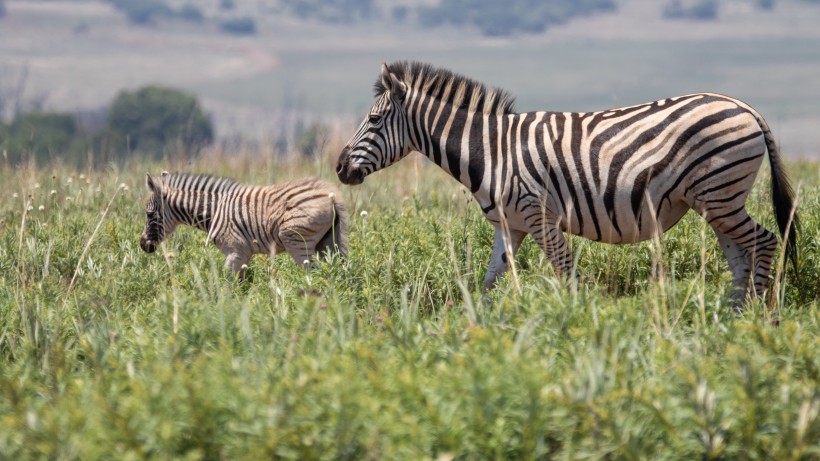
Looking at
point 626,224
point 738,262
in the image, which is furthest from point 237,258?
point 738,262

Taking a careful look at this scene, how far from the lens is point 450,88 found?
24.4 feet

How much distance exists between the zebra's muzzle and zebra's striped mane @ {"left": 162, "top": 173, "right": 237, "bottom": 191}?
1817mm

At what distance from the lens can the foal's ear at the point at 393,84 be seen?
730 cm

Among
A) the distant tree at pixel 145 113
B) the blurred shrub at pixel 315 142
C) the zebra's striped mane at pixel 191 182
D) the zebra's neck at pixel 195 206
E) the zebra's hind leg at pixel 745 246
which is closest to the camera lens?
the zebra's hind leg at pixel 745 246

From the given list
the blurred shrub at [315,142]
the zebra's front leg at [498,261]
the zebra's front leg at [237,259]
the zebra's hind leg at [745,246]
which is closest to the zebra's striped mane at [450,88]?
the zebra's front leg at [498,261]

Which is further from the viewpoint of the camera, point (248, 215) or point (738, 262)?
point (248, 215)

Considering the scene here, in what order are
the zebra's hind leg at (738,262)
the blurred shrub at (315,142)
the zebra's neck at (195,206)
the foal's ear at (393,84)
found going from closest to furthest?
the zebra's hind leg at (738,262) → the foal's ear at (393,84) → the zebra's neck at (195,206) → the blurred shrub at (315,142)

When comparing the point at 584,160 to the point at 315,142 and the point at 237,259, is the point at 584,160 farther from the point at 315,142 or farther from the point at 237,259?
the point at 315,142

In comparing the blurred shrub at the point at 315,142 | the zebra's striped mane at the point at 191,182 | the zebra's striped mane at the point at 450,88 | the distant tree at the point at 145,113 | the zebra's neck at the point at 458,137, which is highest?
the zebra's striped mane at the point at 450,88

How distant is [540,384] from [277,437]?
103 centimetres

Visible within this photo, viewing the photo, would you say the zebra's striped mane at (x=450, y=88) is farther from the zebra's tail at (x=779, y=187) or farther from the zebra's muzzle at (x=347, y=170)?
the zebra's tail at (x=779, y=187)

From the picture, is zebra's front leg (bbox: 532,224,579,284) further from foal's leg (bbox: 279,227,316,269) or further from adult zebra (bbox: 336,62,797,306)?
foal's leg (bbox: 279,227,316,269)

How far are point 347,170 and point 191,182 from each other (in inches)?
83.4

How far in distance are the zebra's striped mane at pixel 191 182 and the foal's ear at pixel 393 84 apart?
2220mm
